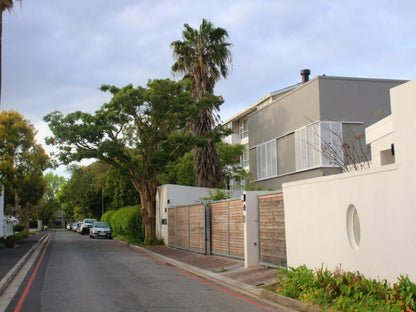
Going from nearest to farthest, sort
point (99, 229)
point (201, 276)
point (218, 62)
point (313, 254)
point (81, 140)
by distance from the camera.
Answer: point (313, 254) < point (201, 276) < point (81, 140) < point (218, 62) < point (99, 229)

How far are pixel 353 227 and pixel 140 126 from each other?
18.7 metres

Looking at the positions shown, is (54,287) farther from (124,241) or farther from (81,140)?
(124,241)

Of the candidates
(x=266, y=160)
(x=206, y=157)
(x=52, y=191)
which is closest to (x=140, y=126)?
(x=206, y=157)

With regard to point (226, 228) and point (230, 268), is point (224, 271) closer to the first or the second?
point (230, 268)

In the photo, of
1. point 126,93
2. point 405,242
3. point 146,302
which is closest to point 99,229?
point 126,93

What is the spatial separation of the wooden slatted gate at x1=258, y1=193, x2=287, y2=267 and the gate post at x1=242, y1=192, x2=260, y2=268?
18cm

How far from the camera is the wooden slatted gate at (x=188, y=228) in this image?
20.0 metres

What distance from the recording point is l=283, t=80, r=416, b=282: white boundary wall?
779 cm

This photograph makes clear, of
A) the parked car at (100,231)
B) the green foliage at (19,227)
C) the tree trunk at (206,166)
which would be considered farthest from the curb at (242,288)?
the green foliage at (19,227)

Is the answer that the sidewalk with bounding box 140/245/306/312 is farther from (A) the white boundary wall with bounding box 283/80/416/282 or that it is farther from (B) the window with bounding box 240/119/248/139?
(B) the window with bounding box 240/119/248/139

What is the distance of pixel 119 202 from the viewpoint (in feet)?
159

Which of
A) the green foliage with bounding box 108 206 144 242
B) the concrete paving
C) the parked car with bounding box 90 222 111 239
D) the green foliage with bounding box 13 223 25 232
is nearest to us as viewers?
the concrete paving

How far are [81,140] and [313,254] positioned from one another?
721 inches

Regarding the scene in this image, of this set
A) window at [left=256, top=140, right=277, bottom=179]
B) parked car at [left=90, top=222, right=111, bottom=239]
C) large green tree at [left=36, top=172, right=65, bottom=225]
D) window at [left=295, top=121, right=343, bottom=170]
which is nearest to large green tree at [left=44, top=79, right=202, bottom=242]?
window at [left=256, top=140, right=277, bottom=179]
